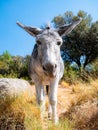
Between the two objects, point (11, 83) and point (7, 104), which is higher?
point (11, 83)

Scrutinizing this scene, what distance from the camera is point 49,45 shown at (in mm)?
6016

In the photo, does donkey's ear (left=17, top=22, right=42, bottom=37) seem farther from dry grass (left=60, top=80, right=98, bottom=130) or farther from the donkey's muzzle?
dry grass (left=60, top=80, right=98, bottom=130)

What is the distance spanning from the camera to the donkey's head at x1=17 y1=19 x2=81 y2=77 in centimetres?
573

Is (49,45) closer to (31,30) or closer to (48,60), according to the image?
(48,60)

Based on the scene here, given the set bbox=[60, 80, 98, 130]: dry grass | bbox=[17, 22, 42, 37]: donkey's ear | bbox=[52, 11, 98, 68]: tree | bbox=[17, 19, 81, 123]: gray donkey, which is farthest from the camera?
bbox=[52, 11, 98, 68]: tree

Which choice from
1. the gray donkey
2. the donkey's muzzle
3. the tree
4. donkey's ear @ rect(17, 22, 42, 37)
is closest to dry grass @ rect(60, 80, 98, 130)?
the gray donkey

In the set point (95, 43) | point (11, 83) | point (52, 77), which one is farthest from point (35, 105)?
point (95, 43)

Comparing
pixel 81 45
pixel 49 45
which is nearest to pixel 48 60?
pixel 49 45

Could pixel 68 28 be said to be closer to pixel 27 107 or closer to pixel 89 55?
pixel 27 107

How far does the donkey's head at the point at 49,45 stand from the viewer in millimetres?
5730

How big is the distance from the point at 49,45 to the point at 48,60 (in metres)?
0.44

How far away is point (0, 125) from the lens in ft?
20.0

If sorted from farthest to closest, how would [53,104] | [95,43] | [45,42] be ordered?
1. [95,43]
2. [53,104]
3. [45,42]

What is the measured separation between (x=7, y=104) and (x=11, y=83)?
175 inches
